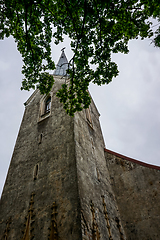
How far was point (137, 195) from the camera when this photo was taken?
10062 mm

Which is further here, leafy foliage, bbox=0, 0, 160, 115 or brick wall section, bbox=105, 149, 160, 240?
brick wall section, bbox=105, 149, 160, 240

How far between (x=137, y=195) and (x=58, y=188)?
4.68 meters

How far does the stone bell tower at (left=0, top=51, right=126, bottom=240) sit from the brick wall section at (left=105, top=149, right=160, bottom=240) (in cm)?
51

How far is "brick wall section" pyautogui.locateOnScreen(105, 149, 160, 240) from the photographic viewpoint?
895 centimetres

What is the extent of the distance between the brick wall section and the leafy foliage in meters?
5.39

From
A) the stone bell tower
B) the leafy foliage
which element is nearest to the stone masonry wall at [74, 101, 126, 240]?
the stone bell tower

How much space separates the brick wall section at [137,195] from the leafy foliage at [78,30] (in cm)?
539

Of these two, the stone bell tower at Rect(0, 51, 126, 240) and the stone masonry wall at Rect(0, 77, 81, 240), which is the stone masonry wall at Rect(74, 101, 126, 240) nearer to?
the stone bell tower at Rect(0, 51, 126, 240)

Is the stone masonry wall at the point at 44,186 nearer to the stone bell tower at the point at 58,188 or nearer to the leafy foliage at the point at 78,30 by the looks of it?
the stone bell tower at the point at 58,188

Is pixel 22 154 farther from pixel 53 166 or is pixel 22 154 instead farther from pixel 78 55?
pixel 78 55

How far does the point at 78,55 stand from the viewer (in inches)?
302

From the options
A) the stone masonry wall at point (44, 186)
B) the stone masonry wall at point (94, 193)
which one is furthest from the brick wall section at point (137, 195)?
the stone masonry wall at point (44, 186)

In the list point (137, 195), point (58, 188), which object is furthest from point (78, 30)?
point (137, 195)

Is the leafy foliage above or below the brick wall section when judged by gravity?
above
